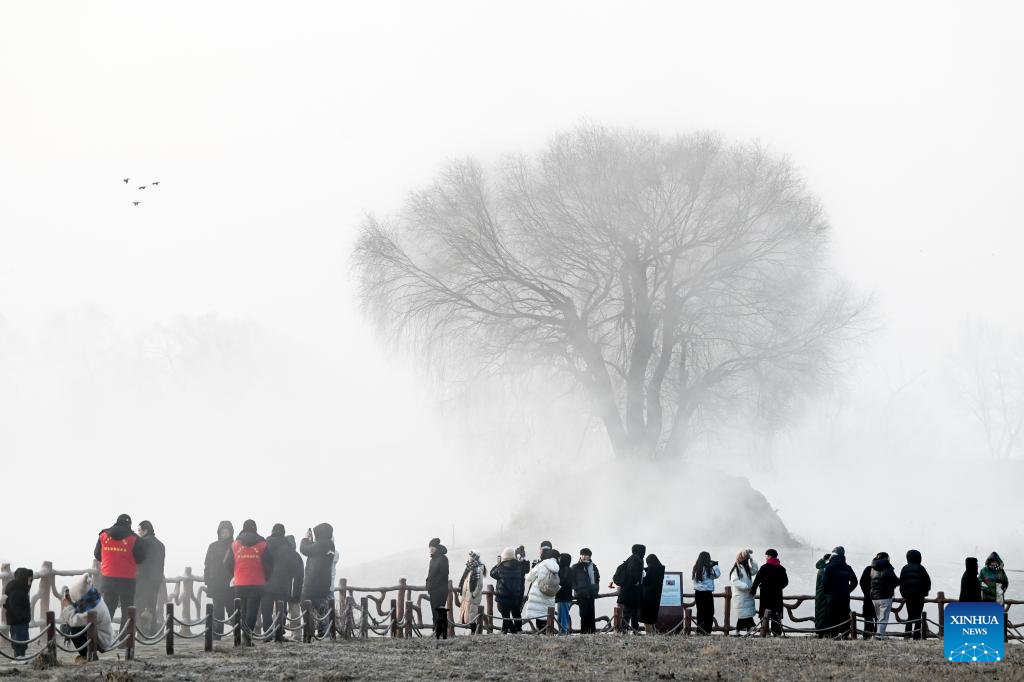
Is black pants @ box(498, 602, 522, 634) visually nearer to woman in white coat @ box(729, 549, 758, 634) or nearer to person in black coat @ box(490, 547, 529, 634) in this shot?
person in black coat @ box(490, 547, 529, 634)

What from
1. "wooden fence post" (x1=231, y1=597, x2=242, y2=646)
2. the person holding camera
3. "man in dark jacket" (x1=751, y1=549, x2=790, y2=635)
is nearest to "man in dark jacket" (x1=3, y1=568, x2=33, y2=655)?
"wooden fence post" (x1=231, y1=597, x2=242, y2=646)

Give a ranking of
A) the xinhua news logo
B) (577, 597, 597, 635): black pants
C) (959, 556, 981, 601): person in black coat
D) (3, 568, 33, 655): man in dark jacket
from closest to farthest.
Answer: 1. the xinhua news logo
2. (3, 568, 33, 655): man in dark jacket
3. (577, 597, 597, 635): black pants
4. (959, 556, 981, 601): person in black coat

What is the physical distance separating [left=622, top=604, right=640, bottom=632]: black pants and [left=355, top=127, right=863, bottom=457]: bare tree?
68.7ft

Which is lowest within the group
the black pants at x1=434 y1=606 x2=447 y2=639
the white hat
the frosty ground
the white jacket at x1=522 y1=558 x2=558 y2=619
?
the frosty ground

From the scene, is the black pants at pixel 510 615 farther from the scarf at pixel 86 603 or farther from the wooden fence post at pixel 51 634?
the wooden fence post at pixel 51 634

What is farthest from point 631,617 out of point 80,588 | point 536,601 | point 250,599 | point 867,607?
point 80,588

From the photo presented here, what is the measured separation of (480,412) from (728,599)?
21371 millimetres

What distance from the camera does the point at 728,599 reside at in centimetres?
2536

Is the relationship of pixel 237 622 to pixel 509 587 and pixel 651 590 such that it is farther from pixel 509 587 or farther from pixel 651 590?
→ pixel 651 590

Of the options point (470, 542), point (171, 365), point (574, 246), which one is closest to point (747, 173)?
point (574, 246)

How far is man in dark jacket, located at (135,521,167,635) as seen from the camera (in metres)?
21.4

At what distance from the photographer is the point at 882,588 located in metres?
24.0

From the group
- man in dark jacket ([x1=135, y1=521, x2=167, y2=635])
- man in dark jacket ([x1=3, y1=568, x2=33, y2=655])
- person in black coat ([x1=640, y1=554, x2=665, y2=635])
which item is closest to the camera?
man in dark jacket ([x1=3, y1=568, x2=33, y2=655])

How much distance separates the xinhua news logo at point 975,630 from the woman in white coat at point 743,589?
746 cm
